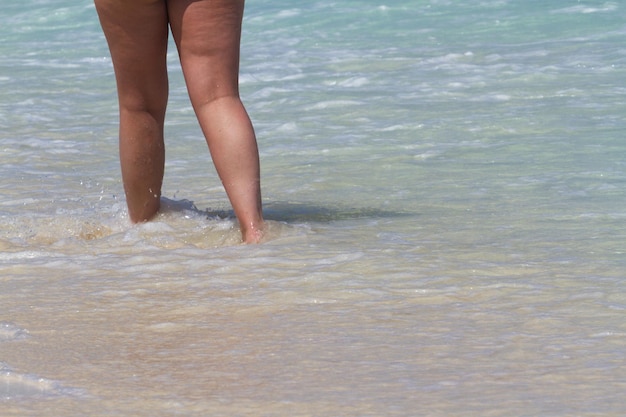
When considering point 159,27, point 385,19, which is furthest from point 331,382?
point 385,19

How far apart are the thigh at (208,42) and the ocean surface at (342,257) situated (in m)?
0.48

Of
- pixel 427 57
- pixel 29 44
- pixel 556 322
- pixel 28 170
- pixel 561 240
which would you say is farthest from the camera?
pixel 29 44

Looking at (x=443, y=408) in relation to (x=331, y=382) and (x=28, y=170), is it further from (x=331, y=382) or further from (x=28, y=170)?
(x=28, y=170)

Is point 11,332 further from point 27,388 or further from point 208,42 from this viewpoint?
point 208,42

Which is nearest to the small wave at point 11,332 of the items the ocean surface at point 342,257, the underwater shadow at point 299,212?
the ocean surface at point 342,257

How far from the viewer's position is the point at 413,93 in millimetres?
6852

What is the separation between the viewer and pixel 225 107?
12.0ft

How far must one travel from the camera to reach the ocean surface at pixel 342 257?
2379 mm

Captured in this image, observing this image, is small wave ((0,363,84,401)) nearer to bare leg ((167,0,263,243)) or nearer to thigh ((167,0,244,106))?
bare leg ((167,0,263,243))

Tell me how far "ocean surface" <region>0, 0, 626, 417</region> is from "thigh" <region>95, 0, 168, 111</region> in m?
0.44

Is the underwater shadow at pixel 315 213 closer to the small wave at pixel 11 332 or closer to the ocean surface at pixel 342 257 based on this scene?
the ocean surface at pixel 342 257

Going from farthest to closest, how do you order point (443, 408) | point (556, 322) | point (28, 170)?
point (28, 170), point (556, 322), point (443, 408)

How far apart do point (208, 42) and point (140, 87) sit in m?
0.32

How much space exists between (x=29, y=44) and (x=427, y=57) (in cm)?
417
